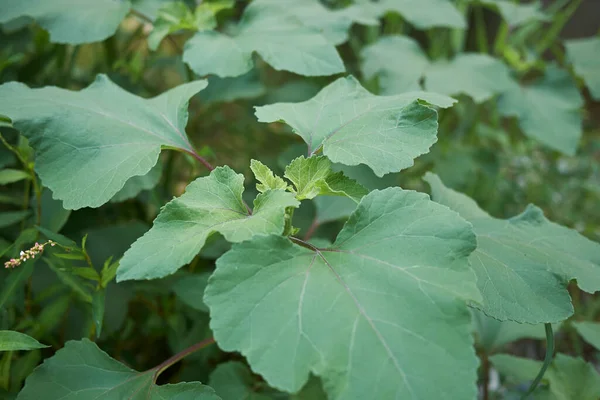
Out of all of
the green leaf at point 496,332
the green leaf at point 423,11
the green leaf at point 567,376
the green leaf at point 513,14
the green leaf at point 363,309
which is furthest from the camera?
the green leaf at point 513,14

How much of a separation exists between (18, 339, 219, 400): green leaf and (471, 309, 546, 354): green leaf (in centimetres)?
59

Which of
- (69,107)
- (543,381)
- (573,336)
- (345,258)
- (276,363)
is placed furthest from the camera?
(573,336)

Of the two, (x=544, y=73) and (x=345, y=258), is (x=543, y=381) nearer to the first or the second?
(x=345, y=258)

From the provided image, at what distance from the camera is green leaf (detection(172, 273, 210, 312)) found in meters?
0.89

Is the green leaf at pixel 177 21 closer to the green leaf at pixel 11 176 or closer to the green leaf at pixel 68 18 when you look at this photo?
the green leaf at pixel 68 18

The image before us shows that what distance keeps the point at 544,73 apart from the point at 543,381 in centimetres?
95

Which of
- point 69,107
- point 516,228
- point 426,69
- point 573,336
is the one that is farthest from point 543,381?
point 69,107

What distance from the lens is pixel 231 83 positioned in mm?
1346

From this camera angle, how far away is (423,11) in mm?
1414

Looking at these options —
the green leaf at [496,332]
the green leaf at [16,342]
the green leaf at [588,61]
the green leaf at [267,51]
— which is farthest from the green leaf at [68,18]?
the green leaf at [588,61]

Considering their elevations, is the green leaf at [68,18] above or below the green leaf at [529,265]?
above

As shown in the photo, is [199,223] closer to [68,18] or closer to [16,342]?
[16,342]

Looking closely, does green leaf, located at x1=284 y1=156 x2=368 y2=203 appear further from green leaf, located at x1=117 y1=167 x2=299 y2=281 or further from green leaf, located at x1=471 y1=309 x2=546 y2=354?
green leaf, located at x1=471 y1=309 x2=546 y2=354

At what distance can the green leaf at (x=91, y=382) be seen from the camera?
654 mm
